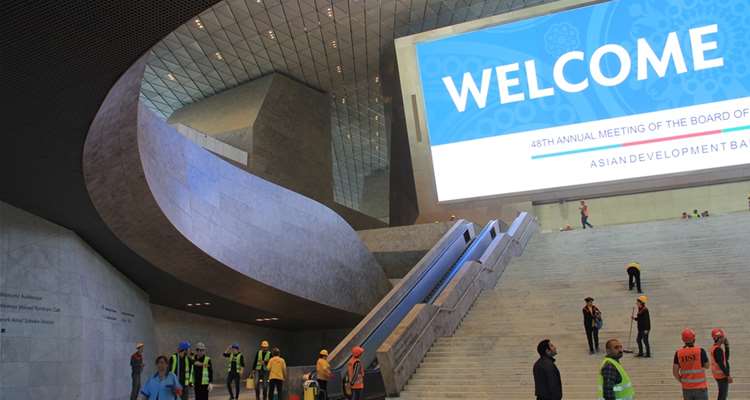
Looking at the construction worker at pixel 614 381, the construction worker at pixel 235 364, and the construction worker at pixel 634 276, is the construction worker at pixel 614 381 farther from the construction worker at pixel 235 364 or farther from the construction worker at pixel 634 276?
the construction worker at pixel 634 276

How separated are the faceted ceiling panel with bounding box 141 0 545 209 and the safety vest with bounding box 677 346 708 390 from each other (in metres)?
21.5

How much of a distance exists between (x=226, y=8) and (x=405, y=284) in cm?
1624

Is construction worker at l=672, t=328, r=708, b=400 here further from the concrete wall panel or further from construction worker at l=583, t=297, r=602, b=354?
the concrete wall panel

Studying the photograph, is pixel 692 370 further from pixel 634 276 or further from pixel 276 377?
pixel 634 276

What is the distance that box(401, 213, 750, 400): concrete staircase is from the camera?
940 centimetres

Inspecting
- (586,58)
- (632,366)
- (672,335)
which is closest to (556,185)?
(586,58)

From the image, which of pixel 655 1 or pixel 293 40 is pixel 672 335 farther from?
pixel 293 40

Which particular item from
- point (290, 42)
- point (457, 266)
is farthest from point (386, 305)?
point (290, 42)

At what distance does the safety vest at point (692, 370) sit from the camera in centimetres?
636

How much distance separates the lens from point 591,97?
67.9 ft

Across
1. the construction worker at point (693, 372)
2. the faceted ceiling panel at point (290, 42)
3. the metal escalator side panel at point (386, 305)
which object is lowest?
the construction worker at point (693, 372)

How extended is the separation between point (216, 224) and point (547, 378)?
913 centimetres

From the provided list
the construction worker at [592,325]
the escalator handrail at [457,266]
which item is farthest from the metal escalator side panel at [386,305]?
the construction worker at [592,325]

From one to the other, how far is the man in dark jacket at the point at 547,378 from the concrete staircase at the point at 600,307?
310cm
